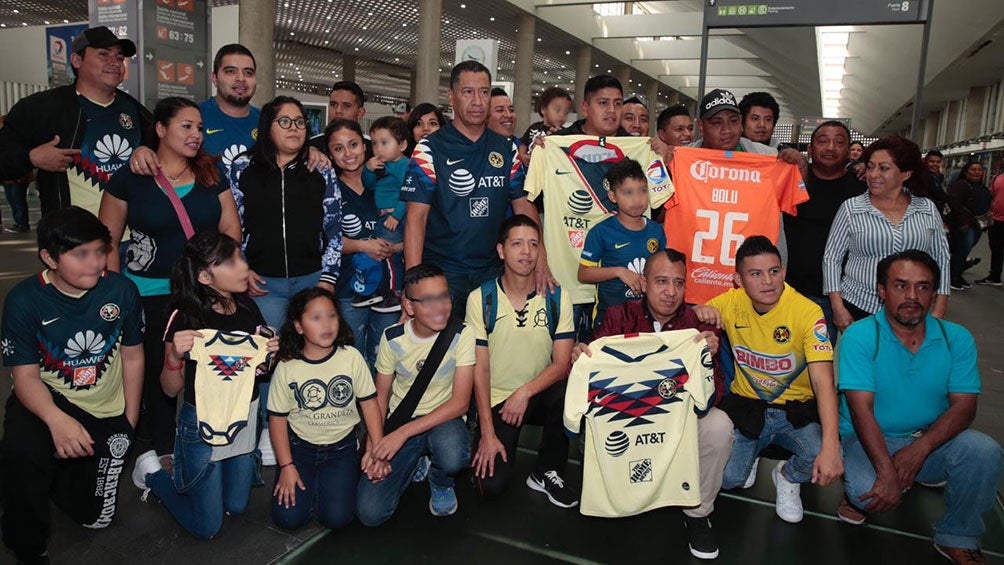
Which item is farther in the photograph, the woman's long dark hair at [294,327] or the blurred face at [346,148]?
the blurred face at [346,148]

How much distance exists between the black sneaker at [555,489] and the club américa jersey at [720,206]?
4.86 ft

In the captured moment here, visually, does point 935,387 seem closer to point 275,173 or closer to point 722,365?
point 722,365

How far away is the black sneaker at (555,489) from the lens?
10.4 feet

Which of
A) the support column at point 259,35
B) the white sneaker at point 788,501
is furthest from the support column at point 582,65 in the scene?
the white sneaker at point 788,501

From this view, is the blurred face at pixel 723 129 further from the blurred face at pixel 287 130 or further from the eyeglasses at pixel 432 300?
the blurred face at pixel 287 130

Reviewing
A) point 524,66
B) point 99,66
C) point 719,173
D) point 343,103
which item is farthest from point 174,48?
point 524,66

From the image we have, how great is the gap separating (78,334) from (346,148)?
162cm

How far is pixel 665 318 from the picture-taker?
3.06 metres

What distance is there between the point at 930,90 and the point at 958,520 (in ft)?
96.3

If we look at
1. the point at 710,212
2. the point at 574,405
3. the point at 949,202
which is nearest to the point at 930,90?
the point at 949,202

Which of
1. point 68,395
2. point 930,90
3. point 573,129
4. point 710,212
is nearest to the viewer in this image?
point 68,395

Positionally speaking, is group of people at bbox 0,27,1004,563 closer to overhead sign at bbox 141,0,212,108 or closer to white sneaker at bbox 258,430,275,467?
white sneaker at bbox 258,430,275,467

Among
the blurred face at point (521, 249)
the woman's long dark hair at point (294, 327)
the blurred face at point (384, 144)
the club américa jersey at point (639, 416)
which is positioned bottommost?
the club américa jersey at point (639, 416)

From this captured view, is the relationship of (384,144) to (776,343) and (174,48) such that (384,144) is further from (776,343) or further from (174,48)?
(174,48)
